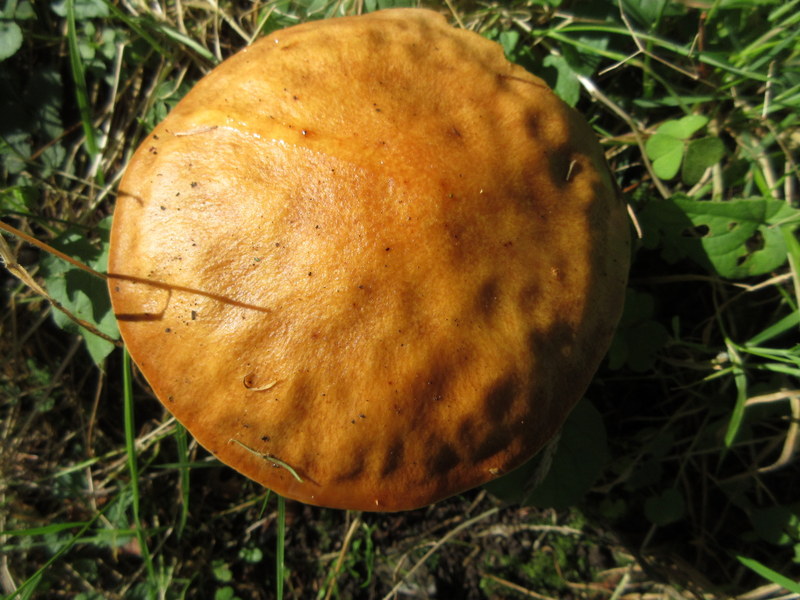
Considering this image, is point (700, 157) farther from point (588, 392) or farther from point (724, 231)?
point (588, 392)

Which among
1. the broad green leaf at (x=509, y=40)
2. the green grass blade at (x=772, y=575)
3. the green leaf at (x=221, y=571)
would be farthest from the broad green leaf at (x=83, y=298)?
the green grass blade at (x=772, y=575)

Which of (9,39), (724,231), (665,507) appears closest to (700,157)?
(724,231)

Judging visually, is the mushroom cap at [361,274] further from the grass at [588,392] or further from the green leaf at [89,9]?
the green leaf at [89,9]

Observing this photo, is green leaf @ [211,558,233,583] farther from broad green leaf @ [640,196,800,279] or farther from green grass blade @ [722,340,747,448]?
broad green leaf @ [640,196,800,279]

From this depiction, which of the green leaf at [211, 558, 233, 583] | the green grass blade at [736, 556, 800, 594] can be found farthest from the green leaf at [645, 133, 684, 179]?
the green leaf at [211, 558, 233, 583]

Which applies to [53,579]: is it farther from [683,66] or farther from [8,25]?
[683,66]

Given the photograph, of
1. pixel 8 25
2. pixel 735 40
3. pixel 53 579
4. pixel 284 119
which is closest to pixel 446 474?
pixel 284 119
